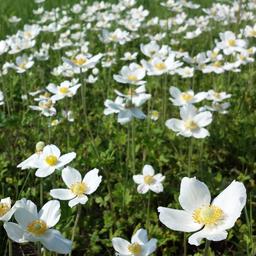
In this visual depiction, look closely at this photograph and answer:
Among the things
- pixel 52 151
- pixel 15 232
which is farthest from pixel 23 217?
pixel 52 151

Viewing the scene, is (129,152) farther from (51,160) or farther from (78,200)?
(78,200)

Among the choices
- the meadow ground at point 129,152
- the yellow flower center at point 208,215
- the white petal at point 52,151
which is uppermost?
the yellow flower center at point 208,215

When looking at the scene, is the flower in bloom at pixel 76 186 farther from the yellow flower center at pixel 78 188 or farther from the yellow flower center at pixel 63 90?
the yellow flower center at pixel 63 90

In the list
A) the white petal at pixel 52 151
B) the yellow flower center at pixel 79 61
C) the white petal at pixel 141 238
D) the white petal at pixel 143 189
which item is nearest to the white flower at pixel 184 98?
the yellow flower center at pixel 79 61

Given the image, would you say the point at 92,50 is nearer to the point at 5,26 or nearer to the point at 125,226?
the point at 5,26

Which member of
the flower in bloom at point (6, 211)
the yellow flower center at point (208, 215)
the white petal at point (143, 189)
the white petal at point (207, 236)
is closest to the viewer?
the white petal at point (207, 236)

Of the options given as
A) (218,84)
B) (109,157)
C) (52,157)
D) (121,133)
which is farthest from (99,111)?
(52,157)
